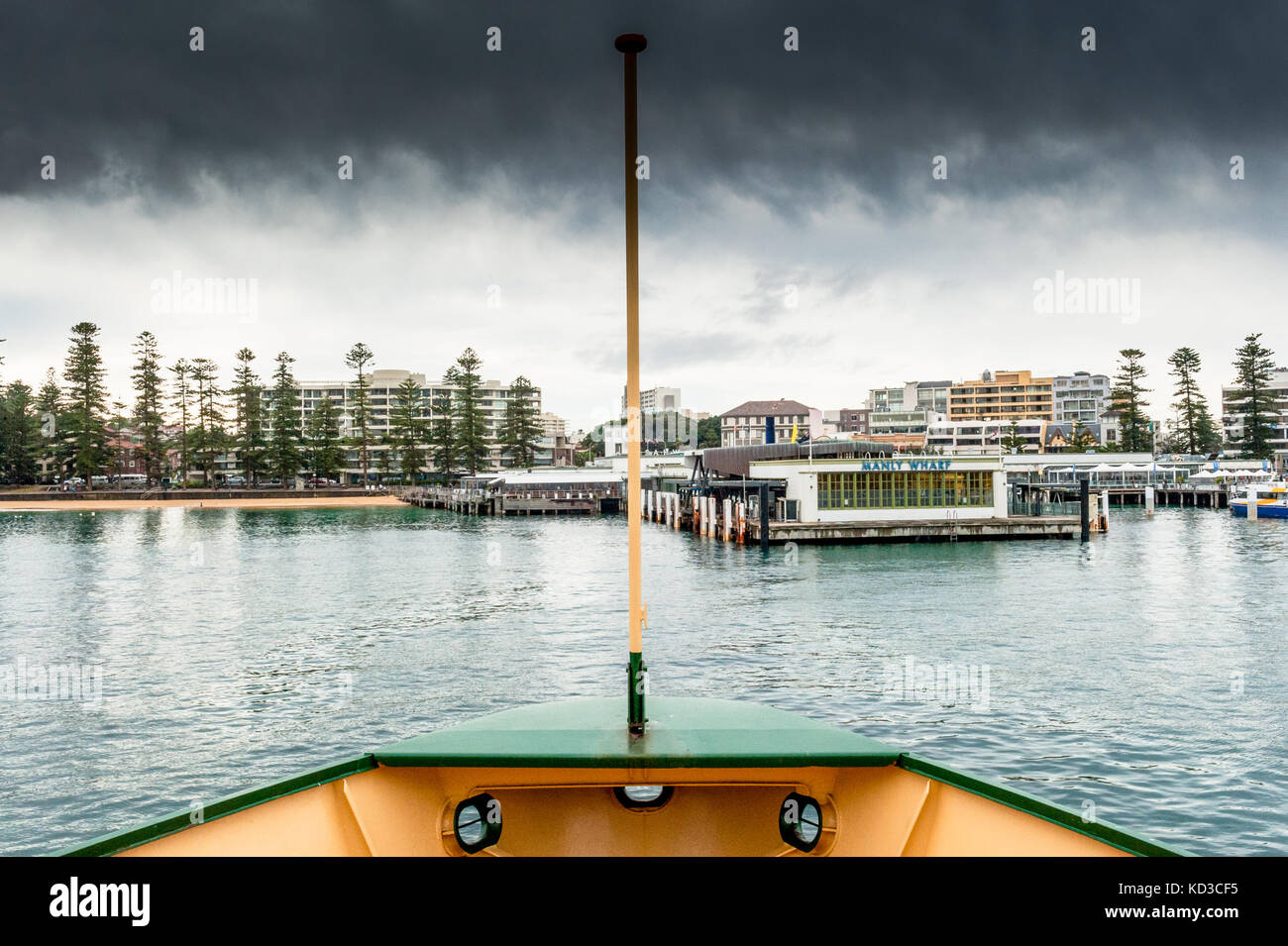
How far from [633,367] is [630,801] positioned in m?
3.54

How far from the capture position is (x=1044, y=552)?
51844mm

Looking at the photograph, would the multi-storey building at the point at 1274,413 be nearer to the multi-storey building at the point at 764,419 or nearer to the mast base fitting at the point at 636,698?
the multi-storey building at the point at 764,419

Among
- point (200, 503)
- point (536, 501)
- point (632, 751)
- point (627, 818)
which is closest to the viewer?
point (632, 751)

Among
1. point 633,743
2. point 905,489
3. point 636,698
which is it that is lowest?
point 633,743

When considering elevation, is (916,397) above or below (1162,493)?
above

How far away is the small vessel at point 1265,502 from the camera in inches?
3157

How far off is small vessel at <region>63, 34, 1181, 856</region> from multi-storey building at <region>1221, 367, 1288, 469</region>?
13747 centimetres

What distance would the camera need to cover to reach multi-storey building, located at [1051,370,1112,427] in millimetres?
173500

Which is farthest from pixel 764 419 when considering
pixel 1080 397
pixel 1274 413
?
pixel 1274 413

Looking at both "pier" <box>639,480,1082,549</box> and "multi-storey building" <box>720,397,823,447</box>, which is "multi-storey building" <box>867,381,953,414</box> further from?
"pier" <box>639,480,1082,549</box>

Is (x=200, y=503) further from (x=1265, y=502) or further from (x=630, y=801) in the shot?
(x=630, y=801)

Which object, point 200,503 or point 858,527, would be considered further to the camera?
point 200,503

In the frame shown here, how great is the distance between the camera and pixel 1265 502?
81188 millimetres

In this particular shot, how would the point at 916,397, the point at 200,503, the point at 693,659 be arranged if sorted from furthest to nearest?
the point at 916,397 < the point at 200,503 < the point at 693,659
